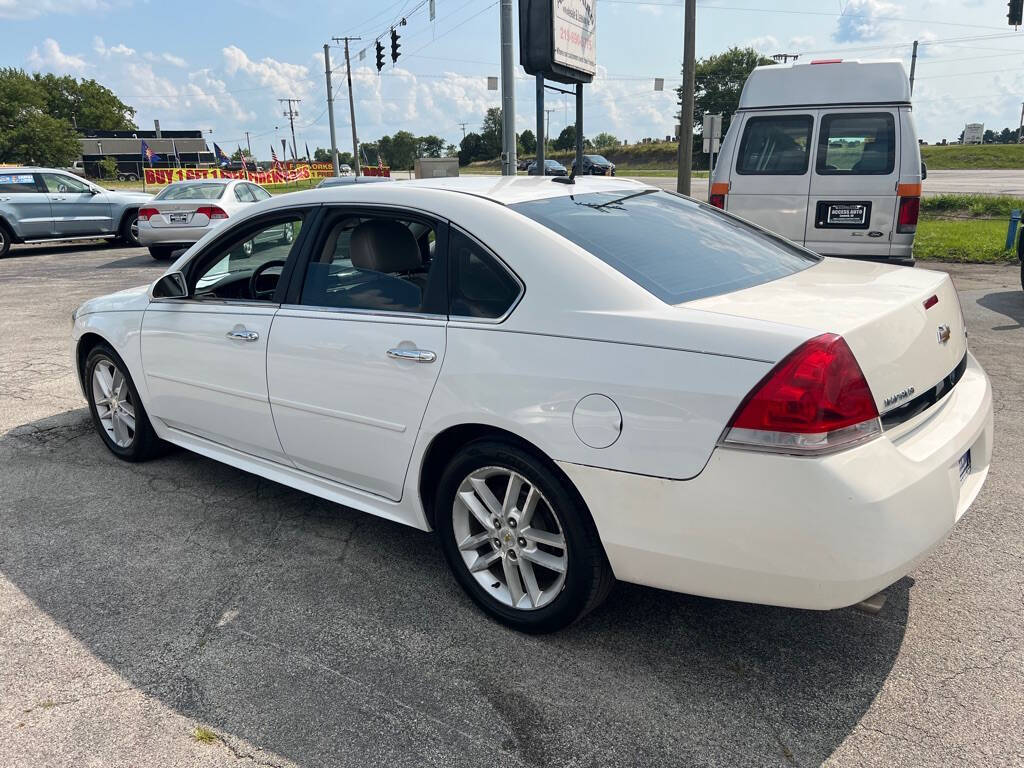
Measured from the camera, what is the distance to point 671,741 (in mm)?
2287

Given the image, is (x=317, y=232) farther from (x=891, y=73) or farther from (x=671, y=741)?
(x=891, y=73)

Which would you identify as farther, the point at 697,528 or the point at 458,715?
the point at 458,715

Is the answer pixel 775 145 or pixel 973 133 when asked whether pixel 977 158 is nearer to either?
pixel 973 133

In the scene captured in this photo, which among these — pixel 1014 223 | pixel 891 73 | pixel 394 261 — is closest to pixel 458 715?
pixel 394 261

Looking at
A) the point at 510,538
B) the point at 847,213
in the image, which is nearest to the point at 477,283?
the point at 510,538

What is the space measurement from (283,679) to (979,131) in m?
86.4

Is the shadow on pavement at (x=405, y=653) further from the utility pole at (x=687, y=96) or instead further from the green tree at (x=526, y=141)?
the green tree at (x=526, y=141)

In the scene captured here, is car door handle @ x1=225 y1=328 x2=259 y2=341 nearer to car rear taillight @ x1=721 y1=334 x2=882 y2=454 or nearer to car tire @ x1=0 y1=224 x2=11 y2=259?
car rear taillight @ x1=721 y1=334 x2=882 y2=454

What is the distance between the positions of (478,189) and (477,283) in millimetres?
552

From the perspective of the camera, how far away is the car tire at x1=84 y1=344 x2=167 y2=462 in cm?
444

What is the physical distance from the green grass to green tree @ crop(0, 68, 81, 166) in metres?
73.3

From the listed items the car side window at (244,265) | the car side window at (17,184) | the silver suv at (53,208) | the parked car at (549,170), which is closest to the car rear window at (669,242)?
the car side window at (244,265)

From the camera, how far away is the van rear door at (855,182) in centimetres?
791

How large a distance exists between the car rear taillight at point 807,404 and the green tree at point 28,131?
84.2m
